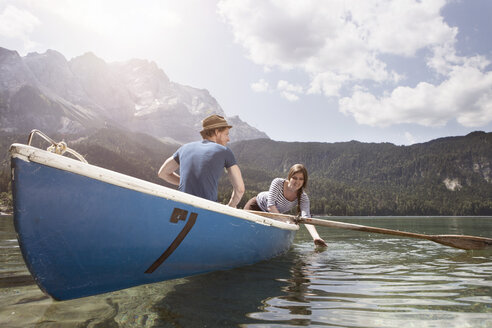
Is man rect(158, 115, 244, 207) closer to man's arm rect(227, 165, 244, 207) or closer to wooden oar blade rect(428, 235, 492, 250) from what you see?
man's arm rect(227, 165, 244, 207)

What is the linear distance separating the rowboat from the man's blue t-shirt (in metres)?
0.83

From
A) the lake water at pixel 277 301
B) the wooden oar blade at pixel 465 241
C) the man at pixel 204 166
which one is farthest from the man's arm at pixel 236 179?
the wooden oar blade at pixel 465 241

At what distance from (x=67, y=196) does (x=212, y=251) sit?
5.65 ft

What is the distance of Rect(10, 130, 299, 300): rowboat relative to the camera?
8.57 ft

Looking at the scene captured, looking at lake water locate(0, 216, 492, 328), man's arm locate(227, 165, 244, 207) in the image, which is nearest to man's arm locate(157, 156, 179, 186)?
man's arm locate(227, 165, 244, 207)

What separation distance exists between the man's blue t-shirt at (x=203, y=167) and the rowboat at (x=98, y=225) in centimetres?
83

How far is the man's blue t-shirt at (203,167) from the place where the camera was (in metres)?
4.33

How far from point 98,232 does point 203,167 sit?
176cm

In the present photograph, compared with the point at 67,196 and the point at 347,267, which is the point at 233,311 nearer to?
the point at 67,196

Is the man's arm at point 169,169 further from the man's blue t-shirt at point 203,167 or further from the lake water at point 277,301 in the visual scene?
the lake water at point 277,301

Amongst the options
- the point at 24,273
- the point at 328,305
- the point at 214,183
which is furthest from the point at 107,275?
the point at 24,273

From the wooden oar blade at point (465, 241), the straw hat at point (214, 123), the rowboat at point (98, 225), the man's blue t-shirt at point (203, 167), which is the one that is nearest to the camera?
the rowboat at point (98, 225)

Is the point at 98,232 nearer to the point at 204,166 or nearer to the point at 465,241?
the point at 204,166

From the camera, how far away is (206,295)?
3.53 m
